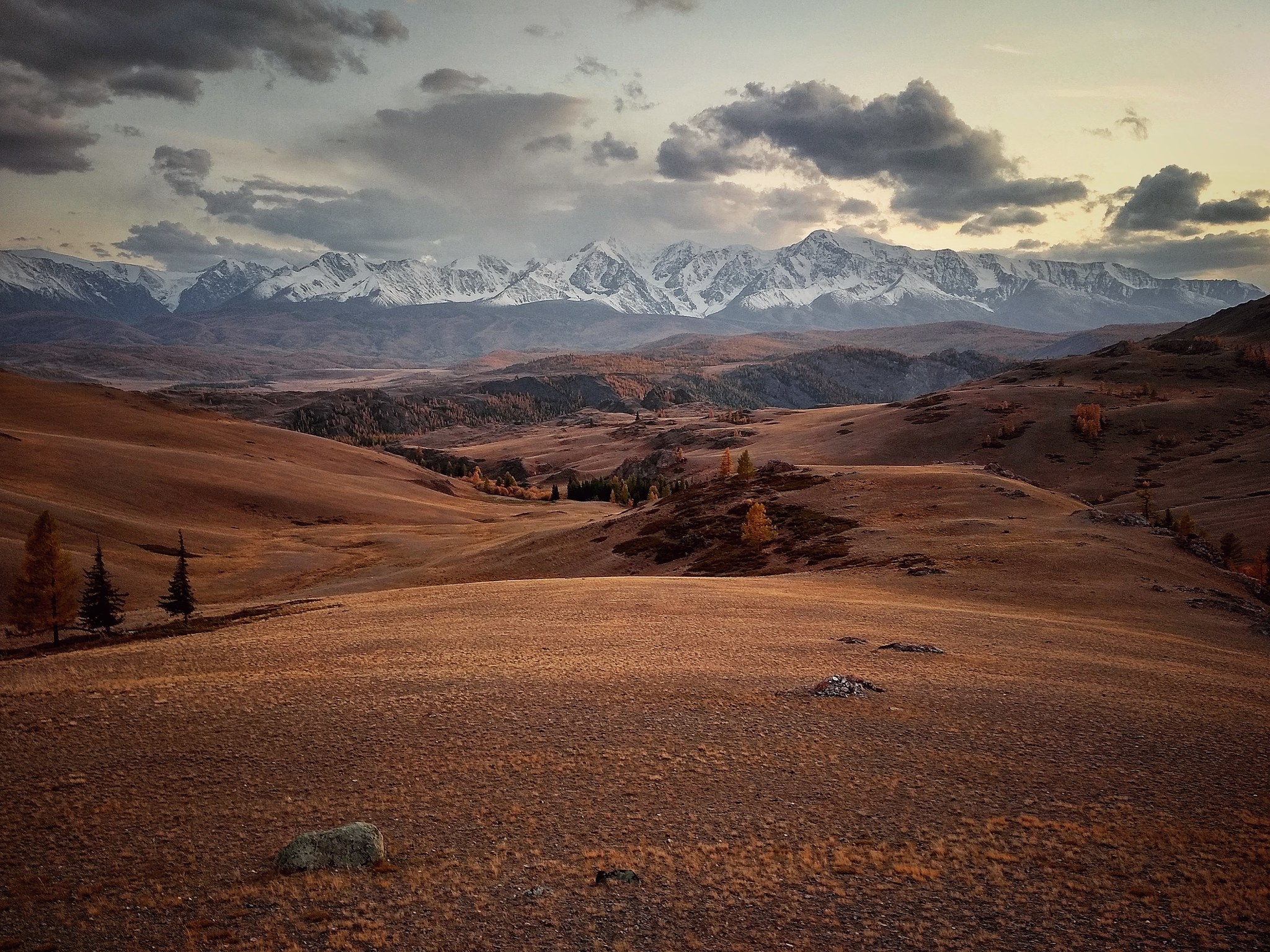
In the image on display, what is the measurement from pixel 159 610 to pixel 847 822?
62560mm

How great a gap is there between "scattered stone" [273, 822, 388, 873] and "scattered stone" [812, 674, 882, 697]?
16876 millimetres

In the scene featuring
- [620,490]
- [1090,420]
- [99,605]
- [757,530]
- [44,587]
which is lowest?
[620,490]

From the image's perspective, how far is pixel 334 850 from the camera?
16.6 metres

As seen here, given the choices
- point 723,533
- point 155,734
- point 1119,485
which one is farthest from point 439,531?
point 1119,485

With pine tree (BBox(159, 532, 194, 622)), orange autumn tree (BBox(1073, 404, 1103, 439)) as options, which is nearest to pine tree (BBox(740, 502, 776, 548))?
pine tree (BBox(159, 532, 194, 622))

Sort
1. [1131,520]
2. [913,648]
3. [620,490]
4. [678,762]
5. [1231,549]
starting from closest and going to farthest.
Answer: [678,762] < [913,648] < [1131,520] < [1231,549] < [620,490]

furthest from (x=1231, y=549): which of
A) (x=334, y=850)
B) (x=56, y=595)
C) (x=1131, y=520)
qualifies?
(x=56, y=595)

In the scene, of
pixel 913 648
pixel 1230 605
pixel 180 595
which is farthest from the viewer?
pixel 180 595

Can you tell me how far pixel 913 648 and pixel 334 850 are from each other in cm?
2701

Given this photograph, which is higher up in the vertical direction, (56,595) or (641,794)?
(56,595)

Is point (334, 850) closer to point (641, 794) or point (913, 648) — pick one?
point (641, 794)

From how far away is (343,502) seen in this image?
134375 millimetres

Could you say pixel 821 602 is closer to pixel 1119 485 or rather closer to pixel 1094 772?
pixel 1094 772

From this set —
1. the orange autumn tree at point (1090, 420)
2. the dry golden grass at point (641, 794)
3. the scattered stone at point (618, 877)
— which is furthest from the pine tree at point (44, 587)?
the orange autumn tree at point (1090, 420)
